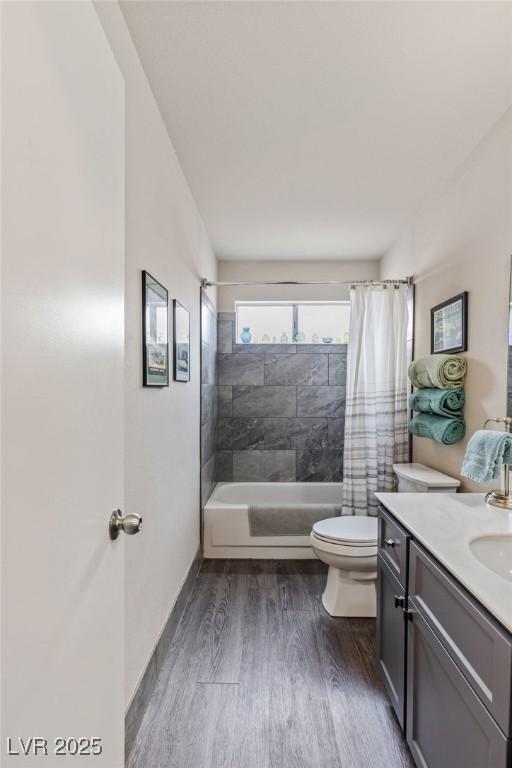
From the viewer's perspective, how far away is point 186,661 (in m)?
1.88

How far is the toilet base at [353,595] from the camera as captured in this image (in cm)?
225

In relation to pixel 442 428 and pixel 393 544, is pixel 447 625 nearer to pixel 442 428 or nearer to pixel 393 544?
pixel 393 544

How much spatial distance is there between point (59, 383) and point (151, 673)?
1.58 m

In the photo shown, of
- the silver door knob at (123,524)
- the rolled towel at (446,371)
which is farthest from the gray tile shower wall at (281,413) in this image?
the silver door knob at (123,524)

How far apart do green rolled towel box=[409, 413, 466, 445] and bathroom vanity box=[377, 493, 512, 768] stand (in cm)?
49

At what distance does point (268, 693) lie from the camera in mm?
1687

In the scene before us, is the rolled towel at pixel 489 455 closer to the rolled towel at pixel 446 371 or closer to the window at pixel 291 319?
the rolled towel at pixel 446 371

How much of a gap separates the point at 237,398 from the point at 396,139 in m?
2.46

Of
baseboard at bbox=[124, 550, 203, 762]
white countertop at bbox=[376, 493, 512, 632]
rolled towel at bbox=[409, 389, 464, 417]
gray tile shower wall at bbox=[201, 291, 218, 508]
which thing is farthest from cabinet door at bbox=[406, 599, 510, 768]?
gray tile shower wall at bbox=[201, 291, 218, 508]

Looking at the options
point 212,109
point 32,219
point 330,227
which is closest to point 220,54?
point 212,109

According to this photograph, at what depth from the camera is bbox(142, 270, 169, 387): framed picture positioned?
5.14 feet

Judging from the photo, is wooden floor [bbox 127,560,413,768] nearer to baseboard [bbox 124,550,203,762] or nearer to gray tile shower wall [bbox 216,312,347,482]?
baseboard [bbox 124,550,203,762]

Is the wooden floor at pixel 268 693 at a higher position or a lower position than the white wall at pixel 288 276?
lower

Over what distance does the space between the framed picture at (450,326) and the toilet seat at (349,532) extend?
1.13 metres
